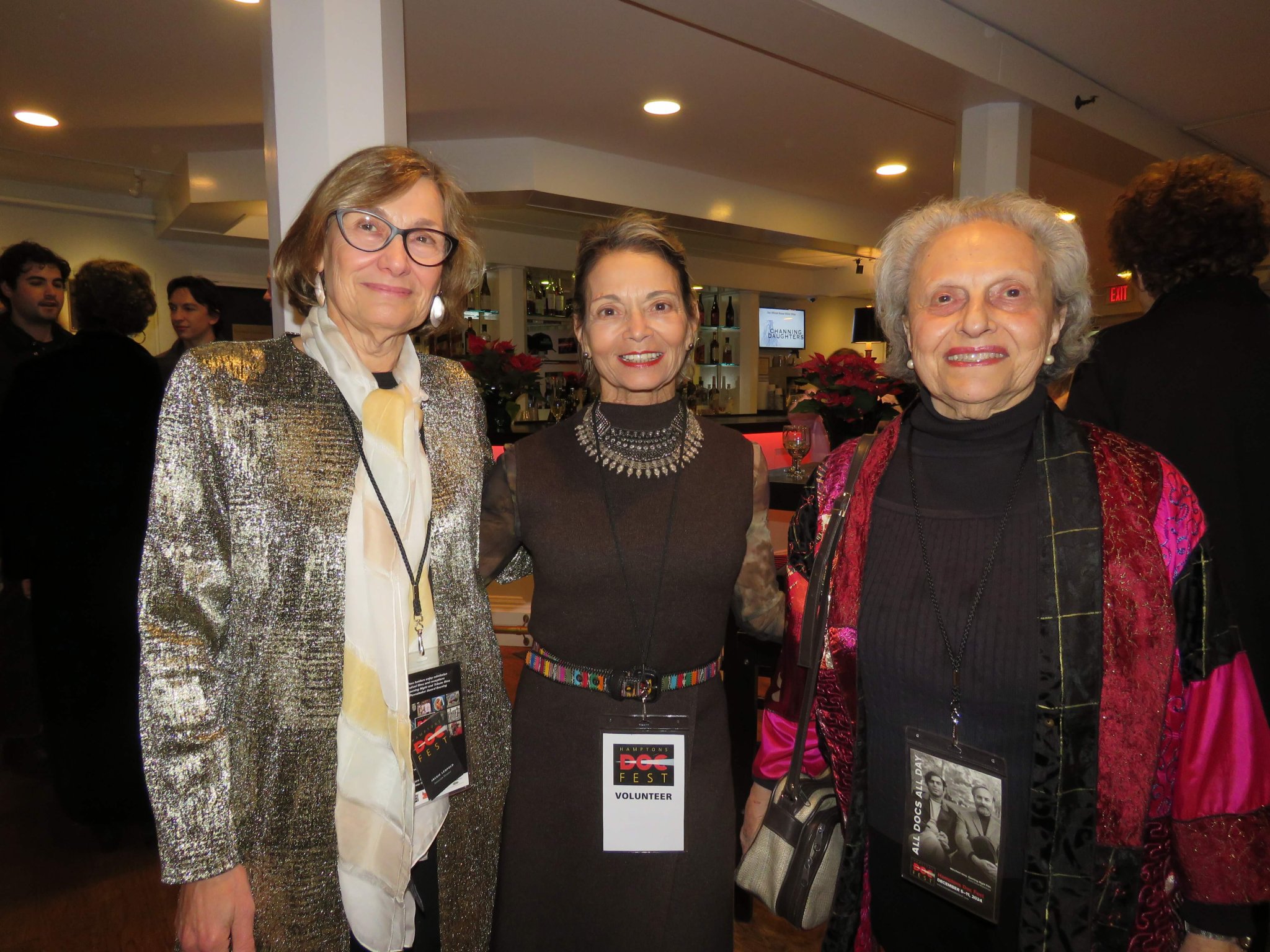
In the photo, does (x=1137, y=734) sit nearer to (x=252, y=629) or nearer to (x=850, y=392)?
(x=252, y=629)

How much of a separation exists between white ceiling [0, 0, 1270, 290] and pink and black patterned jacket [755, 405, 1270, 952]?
2.58 metres

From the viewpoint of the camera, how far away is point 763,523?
162cm

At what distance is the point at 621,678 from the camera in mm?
1441

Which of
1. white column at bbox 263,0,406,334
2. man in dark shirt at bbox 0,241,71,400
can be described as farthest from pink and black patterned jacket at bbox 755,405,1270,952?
man in dark shirt at bbox 0,241,71,400

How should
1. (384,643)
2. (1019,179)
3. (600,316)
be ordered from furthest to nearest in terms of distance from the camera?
1. (1019,179)
2. (600,316)
3. (384,643)

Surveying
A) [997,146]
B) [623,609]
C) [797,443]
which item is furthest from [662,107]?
[623,609]

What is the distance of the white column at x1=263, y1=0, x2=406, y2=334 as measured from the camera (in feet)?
6.68

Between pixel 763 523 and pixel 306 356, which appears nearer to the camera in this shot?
pixel 306 356

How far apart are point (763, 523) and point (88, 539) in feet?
7.81

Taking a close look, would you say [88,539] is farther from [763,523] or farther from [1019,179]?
[1019,179]

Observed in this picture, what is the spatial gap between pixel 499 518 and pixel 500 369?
212 centimetres

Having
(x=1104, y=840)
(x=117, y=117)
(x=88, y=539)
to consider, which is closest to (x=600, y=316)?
(x=1104, y=840)

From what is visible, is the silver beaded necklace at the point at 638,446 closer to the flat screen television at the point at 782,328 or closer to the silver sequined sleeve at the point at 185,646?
the silver sequined sleeve at the point at 185,646

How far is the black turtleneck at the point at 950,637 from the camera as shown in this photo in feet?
3.78
